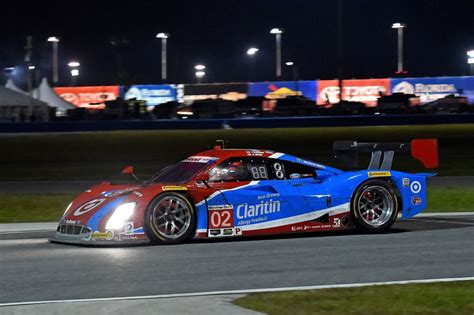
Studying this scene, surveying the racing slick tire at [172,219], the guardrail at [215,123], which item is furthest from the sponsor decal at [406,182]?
the guardrail at [215,123]

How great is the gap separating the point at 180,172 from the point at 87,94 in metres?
68.3

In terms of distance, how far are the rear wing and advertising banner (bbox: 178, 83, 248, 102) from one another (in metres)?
60.7

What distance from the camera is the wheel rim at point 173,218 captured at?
10.1m

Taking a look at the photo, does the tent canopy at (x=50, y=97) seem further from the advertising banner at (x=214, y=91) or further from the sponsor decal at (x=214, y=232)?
the sponsor decal at (x=214, y=232)

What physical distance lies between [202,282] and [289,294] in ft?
3.58

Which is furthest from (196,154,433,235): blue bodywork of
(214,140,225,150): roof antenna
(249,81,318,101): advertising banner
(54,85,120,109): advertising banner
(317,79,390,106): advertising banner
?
(54,85,120,109): advertising banner

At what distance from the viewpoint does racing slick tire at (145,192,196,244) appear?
32.9 ft

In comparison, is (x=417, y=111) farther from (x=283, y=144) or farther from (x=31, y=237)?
(x=31, y=237)

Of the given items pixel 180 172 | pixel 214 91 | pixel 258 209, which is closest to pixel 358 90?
pixel 214 91

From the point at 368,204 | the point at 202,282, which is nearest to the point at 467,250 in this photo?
the point at 368,204

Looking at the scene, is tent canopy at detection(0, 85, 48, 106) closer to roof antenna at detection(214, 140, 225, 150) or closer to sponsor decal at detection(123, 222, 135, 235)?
roof antenna at detection(214, 140, 225, 150)

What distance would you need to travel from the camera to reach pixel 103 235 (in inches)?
387

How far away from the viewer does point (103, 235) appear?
982 centimetres

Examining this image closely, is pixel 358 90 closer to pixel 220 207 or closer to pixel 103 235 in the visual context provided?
pixel 220 207
